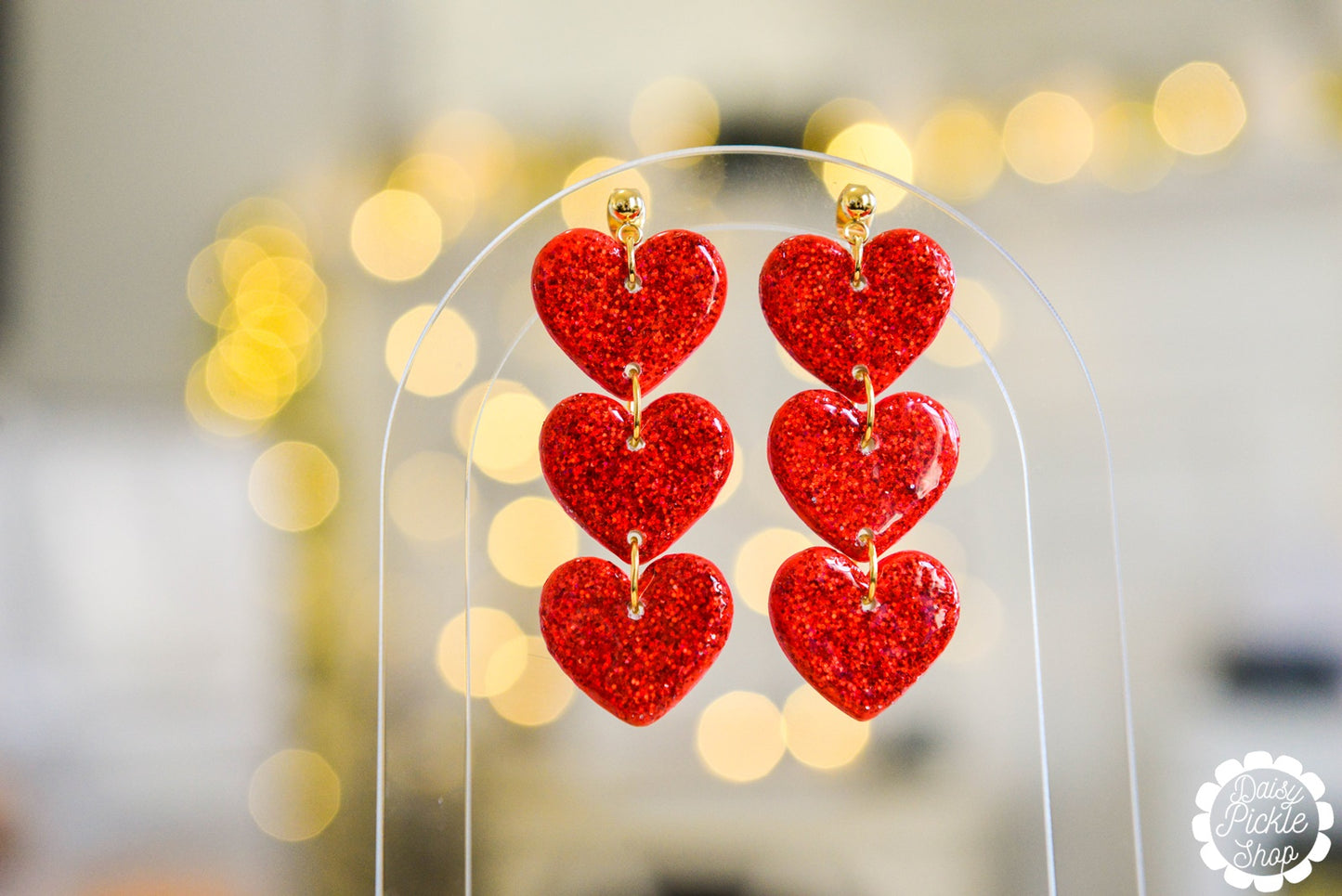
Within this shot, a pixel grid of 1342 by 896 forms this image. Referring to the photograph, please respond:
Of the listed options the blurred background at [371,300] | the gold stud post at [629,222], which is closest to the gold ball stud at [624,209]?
the gold stud post at [629,222]

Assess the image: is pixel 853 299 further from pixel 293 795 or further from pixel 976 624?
pixel 293 795

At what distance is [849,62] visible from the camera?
0.91 meters

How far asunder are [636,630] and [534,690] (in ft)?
0.22

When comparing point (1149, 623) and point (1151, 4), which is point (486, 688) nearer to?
point (1149, 623)

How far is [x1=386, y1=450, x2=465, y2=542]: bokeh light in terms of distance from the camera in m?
0.42

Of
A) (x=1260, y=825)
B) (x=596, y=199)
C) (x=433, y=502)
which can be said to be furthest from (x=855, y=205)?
(x=1260, y=825)

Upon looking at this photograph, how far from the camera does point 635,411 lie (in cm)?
40

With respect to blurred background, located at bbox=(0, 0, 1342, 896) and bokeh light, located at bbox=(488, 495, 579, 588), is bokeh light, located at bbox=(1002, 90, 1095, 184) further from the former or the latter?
bokeh light, located at bbox=(488, 495, 579, 588)

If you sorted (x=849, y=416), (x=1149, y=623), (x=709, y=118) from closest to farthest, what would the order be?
(x=849, y=416), (x=1149, y=623), (x=709, y=118)

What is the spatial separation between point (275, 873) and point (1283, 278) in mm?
991

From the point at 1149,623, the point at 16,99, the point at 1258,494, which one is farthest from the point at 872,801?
the point at 16,99

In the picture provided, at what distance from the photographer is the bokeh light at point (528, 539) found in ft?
1.46

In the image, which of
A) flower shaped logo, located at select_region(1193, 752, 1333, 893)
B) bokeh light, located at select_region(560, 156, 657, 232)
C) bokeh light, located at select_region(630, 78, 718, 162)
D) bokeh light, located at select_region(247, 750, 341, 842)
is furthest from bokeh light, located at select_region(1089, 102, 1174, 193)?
bokeh light, located at select_region(247, 750, 341, 842)

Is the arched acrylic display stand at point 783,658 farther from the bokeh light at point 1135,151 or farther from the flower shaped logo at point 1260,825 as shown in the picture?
the bokeh light at point 1135,151
